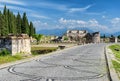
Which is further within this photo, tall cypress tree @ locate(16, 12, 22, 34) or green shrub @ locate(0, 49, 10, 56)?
tall cypress tree @ locate(16, 12, 22, 34)

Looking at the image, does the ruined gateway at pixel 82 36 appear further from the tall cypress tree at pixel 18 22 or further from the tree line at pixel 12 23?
the tall cypress tree at pixel 18 22

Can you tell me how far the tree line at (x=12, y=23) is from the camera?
90.5m

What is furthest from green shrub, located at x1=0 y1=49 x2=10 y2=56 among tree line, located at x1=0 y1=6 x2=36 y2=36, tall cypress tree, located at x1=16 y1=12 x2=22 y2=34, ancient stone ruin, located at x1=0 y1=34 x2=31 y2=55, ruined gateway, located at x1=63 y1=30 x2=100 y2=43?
ruined gateway, located at x1=63 y1=30 x2=100 y2=43

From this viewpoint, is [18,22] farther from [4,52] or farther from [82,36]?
[4,52]

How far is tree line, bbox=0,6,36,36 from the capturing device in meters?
90.5

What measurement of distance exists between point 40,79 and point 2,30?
80603 millimetres

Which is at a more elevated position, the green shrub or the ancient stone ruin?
the ancient stone ruin

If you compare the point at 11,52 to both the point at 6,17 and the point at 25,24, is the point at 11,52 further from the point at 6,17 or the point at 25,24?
the point at 25,24

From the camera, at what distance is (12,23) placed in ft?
324

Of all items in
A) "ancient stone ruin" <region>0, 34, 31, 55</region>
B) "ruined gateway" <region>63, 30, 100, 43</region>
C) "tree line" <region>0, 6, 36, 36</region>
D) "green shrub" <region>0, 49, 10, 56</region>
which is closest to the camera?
"green shrub" <region>0, 49, 10, 56</region>

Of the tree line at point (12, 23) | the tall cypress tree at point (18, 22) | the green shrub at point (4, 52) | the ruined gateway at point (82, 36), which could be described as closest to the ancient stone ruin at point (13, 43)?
the green shrub at point (4, 52)

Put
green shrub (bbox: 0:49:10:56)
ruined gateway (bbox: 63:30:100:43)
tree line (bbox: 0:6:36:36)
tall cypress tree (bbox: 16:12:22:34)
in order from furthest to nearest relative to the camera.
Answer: ruined gateway (bbox: 63:30:100:43)
tall cypress tree (bbox: 16:12:22:34)
tree line (bbox: 0:6:36:36)
green shrub (bbox: 0:49:10:56)

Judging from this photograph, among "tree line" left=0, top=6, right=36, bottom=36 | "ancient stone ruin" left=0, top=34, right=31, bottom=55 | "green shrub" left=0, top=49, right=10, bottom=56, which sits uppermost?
"tree line" left=0, top=6, right=36, bottom=36

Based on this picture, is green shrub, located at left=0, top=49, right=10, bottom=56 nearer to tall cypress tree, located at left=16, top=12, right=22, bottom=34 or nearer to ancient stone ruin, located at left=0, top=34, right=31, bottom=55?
ancient stone ruin, located at left=0, top=34, right=31, bottom=55
